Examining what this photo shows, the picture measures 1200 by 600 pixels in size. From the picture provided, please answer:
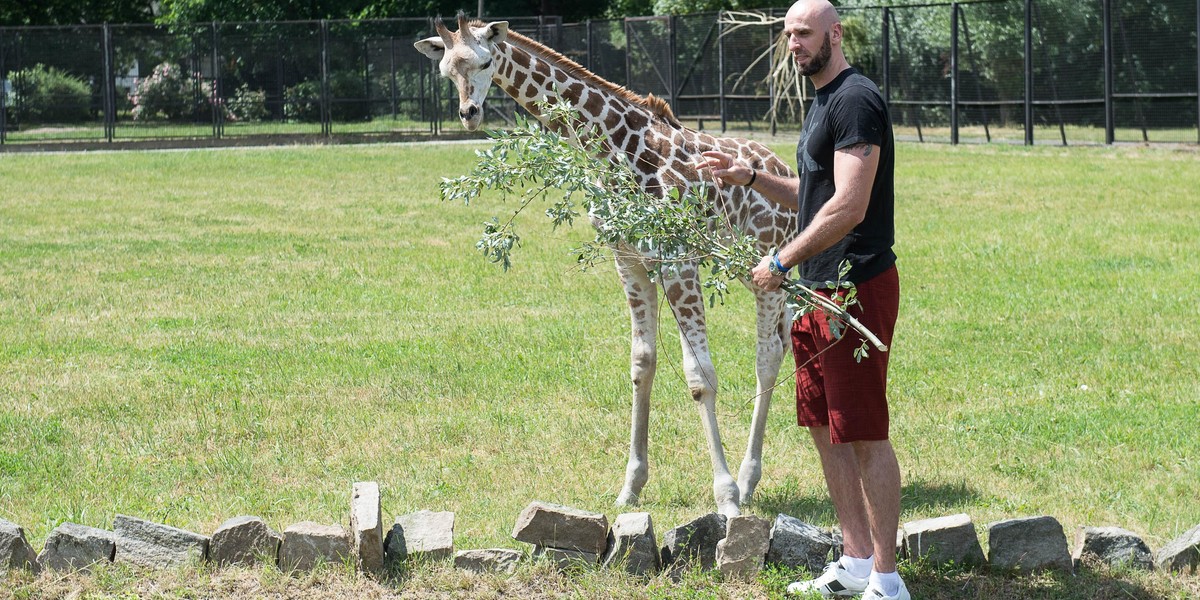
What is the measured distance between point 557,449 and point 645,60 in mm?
27914

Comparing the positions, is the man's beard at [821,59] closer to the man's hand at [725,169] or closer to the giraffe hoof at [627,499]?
the man's hand at [725,169]

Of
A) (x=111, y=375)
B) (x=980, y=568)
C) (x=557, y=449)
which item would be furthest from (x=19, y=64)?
(x=980, y=568)

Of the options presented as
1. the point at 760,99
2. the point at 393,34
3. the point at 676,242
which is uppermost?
the point at 393,34

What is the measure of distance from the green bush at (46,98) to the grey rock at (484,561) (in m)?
30.0

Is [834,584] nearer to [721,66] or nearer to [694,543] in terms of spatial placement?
[694,543]

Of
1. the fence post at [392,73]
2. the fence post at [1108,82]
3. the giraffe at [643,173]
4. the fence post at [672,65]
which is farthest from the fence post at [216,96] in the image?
the giraffe at [643,173]

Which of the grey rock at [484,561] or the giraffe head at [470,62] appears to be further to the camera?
the giraffe head at [470,62]

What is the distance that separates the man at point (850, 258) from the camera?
4469 millimetres

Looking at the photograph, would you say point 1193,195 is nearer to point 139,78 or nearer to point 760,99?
point 760,99

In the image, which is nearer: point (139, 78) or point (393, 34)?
point (139, 78)

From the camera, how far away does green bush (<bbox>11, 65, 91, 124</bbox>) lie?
3195 centimetres

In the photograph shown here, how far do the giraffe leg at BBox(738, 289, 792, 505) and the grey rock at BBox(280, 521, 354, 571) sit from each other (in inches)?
80.8

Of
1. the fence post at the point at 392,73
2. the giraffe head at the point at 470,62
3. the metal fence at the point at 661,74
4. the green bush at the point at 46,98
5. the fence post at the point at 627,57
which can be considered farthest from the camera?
the fence post at the point at 392,73

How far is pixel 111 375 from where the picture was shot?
881 cm
